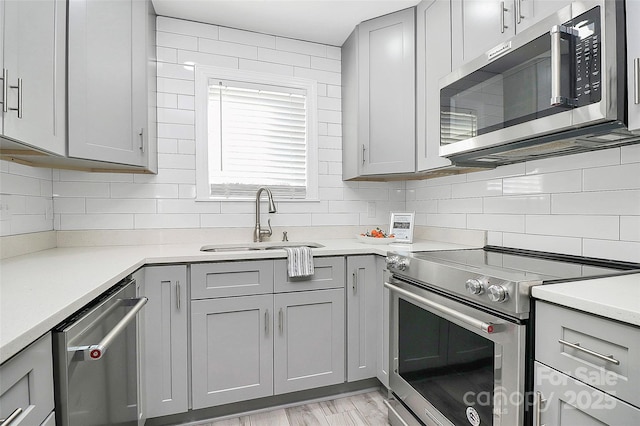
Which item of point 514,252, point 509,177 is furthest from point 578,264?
point 509,177

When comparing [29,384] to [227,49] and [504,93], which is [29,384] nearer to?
[504,93]

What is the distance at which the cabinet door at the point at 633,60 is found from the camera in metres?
1.04

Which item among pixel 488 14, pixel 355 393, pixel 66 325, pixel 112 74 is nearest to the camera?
pixel 66 325

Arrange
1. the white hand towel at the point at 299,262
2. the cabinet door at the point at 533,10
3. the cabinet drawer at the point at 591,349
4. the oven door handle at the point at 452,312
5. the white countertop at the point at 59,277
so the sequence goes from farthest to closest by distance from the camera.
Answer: the white hand towel at the point at 299,262 → the cabinet door at the point at 533,10 → the oven door handle at the point at 452,312 → the cabinet drawer at the point at 591,349 → the white countertop at the point at 59,277

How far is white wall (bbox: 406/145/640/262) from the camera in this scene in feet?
4.53

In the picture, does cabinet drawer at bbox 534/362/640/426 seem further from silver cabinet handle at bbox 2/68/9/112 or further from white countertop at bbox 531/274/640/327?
silver cabinet handle at bbox 2/68/9/112

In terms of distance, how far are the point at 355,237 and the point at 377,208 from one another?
317mm

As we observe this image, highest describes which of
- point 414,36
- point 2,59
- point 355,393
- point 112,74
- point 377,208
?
point 414,36

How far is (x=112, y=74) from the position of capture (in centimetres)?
173

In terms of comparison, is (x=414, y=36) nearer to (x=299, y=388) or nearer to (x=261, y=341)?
(x=261, y=341)

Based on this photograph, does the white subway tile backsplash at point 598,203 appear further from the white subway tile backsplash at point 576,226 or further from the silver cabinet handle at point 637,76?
the silver cabinet handle at point 637,76

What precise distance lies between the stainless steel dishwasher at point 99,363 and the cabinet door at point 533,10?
1.91 meters

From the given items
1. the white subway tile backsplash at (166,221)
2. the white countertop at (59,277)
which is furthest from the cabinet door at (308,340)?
the white subway tile backsplash at (166,221)

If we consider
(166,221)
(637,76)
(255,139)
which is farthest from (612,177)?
(166,221)
